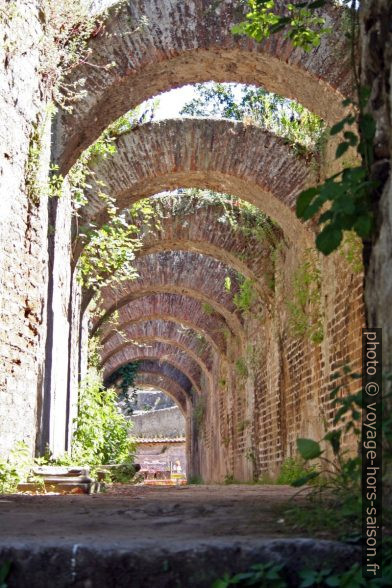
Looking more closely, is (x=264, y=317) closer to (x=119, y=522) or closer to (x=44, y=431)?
(x=44, y=431)

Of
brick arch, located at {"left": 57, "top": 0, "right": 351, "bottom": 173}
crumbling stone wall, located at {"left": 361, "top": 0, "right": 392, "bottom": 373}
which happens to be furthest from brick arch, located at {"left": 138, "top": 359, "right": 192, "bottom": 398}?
crumbling stone wall, located at {"left": 361, "top": 0, "right": 392, "bottom": 373}

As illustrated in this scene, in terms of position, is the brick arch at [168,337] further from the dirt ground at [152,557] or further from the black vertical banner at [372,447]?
the dirt ground at [152,557]

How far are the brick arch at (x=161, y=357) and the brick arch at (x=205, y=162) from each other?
13668 mm

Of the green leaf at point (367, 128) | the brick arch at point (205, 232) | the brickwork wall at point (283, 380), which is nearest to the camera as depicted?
the green leaf at point (367, 128)

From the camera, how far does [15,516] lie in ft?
12.2

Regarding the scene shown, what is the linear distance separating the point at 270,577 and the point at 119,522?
1.12 metres

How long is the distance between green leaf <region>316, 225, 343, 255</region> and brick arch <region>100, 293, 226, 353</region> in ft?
50.5

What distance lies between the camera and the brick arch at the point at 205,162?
10672mm

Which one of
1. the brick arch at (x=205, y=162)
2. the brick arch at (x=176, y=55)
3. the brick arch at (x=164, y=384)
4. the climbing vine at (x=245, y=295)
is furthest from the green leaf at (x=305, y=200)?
the brick arch at (x=164, y=384)

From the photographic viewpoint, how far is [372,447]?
3.09 m

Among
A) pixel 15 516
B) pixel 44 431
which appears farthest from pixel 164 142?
pixel 15 516

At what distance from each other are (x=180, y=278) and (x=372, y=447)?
12996 millimetres

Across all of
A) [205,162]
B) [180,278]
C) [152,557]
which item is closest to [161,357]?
[180,278]

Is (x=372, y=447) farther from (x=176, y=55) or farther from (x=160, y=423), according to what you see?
(x=160, y=423)
